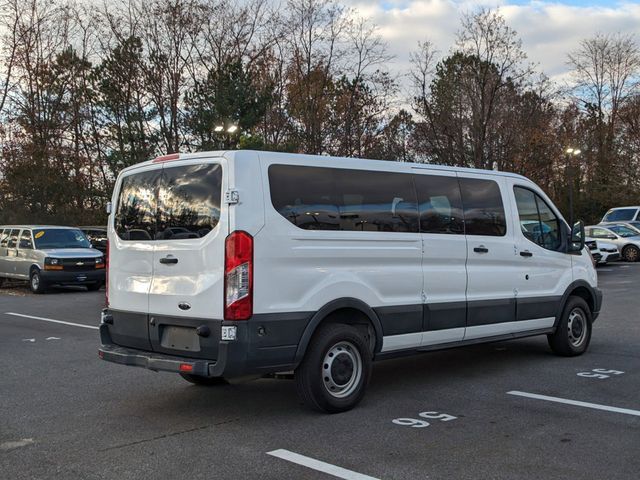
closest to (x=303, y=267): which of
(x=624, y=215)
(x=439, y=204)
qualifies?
(x=439, y=204)

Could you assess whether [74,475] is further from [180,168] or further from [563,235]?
[563,235]

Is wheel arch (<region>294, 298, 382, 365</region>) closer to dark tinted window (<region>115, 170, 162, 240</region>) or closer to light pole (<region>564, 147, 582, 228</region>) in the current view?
dark tinted window (<region>115, 170, 162, 240</region>)

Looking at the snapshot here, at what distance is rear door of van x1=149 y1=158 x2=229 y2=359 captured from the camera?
5.47 meters

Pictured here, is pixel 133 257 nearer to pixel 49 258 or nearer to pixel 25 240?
pixel 49 258

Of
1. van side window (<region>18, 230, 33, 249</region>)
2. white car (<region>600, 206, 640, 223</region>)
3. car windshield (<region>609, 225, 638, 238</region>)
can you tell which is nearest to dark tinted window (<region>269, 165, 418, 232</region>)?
van side window (<region>18, 230, 33, 249</region>)

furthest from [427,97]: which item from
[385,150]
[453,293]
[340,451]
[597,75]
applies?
[340,451]

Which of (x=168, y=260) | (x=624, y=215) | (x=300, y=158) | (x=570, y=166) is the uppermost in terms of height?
(x=570, y=166)

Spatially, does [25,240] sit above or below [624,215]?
below

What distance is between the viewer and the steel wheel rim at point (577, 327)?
839 cm

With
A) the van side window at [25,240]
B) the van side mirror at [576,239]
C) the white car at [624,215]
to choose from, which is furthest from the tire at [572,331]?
the white car at [624,215]

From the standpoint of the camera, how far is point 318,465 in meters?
4.56

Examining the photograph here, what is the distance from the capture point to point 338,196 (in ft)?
20.0

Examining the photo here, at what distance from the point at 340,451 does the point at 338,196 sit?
2.23m

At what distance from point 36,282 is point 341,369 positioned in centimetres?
1567
